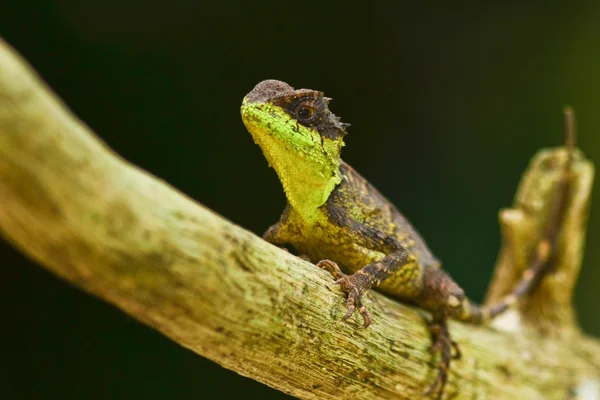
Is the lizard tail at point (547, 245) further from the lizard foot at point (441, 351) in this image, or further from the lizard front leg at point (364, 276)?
the lizard front leg at point (364, 276)

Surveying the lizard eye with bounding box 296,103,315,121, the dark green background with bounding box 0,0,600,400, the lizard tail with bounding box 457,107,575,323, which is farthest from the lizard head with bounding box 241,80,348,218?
the lizard tail with bounding box 457,107,575,323

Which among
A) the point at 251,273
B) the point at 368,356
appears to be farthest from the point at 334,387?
the point at 251,273

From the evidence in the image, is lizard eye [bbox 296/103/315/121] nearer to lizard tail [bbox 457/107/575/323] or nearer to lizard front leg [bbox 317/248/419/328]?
lizard front leg [bbox 317/248/419/328]

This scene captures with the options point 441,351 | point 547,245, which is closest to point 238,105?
point 441,351

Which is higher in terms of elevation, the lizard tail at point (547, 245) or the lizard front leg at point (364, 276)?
the lizard tail at point (547, 245)

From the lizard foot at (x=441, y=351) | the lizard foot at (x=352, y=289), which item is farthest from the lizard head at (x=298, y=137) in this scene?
the lizard foot at (x=441, y=351)

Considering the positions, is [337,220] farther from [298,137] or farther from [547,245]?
[547,245]
